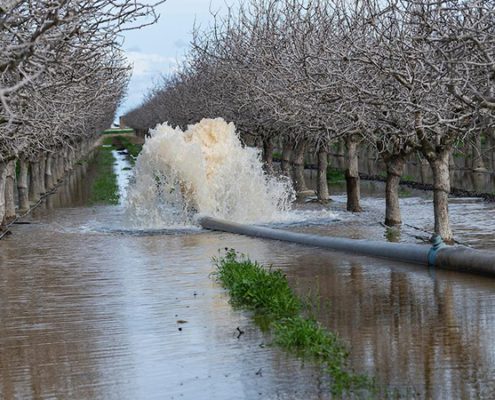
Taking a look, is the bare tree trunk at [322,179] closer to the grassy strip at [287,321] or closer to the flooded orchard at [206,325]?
the flooded orchard at [206,325]

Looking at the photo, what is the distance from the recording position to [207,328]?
12.5 meters

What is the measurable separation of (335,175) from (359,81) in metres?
33.2

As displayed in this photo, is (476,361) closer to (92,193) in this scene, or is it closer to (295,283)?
(295,283)

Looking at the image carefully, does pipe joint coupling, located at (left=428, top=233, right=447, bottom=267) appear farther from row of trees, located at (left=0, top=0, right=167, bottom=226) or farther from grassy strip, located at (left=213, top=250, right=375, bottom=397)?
row of trees, located at (left=0, top=0, right=167, bottom=226)

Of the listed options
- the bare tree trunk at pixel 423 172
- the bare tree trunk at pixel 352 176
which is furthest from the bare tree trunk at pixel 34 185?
the bare tree trunk at pixel 423 172

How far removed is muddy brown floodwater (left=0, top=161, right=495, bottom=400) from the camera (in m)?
9.65

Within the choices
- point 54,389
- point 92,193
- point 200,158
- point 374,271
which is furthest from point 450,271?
point 92,193

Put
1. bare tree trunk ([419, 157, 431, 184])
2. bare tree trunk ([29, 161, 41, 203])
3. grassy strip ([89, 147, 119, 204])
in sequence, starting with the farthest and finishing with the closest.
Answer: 1. bare tree trunk ([419, 157, 431, 184])
2. bare tree trunk ([29, 161, 41, 203])
3. grassy strip ([89, 147, 119, 204])

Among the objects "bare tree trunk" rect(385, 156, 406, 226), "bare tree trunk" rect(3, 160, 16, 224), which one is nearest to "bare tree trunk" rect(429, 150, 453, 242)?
"bare tree trunk" rect(385, 156, 406, 226)

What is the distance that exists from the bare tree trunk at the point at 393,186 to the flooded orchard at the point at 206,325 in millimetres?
4041

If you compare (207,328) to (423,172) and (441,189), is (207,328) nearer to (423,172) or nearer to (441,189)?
(441,189)

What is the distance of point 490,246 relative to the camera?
2142 centimetres

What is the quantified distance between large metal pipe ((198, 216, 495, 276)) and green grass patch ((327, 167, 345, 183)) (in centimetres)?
2712

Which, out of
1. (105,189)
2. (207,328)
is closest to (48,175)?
(105,189)
